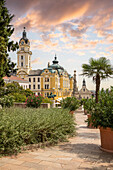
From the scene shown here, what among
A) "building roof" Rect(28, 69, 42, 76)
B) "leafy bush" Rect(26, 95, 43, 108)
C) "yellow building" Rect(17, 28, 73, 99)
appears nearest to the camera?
"leafy bush" Rect(26, 95, 43, 108)

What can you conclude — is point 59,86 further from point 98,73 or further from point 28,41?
point 98,73

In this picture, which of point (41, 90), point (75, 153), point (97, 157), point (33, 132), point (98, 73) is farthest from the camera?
point (41, 90)

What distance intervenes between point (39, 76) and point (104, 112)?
80.1 m

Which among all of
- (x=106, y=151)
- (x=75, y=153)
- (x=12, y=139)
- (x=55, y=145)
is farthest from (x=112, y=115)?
(x=12, y=139)

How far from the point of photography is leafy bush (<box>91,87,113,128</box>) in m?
5.05

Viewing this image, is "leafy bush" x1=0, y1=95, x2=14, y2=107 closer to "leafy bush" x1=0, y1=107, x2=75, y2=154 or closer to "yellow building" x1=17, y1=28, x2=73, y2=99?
"leafy bush" x1=0, y1=107, x2=75, y2=154

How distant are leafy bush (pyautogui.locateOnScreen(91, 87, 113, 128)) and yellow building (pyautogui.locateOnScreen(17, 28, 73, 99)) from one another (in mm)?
73519

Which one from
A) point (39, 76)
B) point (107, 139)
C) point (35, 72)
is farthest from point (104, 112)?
point (35, 72)

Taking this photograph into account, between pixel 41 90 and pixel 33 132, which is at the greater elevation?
pixel 41 90

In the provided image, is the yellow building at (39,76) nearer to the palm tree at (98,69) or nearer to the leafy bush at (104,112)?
the palm tree at (98,69)

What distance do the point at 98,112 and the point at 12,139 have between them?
244 centimetres

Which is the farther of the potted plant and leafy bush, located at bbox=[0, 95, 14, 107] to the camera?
leafy bush, located at bbox=[0, 95, 14, 107]

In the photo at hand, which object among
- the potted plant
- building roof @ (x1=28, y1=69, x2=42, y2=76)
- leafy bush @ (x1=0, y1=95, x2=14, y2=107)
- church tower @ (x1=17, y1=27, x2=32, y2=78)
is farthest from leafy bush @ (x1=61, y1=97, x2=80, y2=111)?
church tower @ (x1=17, y1=27, x2=32, y2=78)

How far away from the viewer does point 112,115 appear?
16.7 feet
